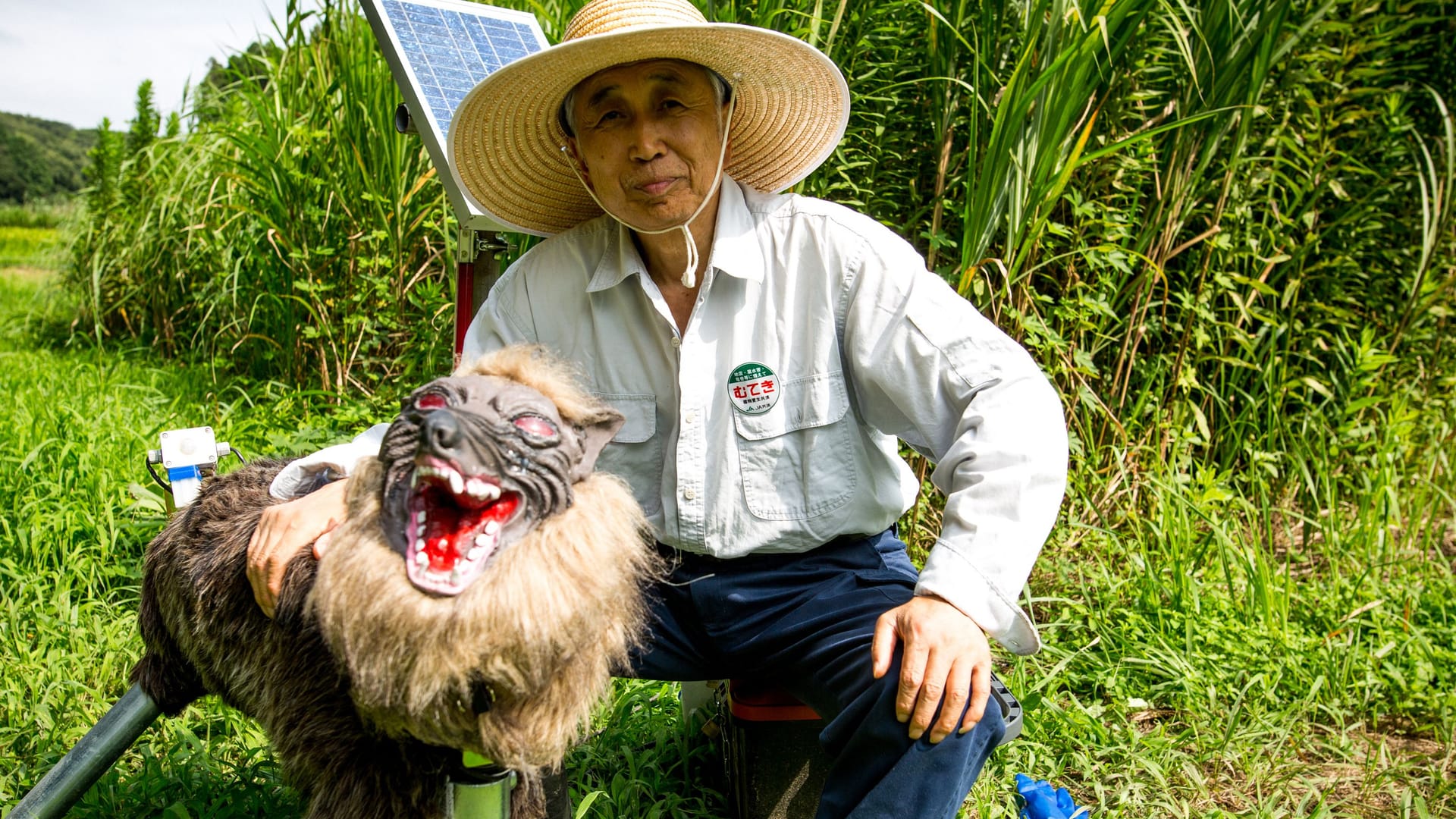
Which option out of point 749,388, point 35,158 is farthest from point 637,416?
point 35,158

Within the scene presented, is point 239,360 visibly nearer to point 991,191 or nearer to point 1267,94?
point 991,191

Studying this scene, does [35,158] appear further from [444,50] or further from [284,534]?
[284,534]

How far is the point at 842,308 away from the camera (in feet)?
6.70

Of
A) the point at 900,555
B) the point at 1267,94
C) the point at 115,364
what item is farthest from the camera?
the point at 115,364

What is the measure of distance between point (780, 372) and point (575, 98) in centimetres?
74

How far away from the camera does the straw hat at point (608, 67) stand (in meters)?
1.94

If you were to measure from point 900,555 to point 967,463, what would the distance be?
20.9 inches

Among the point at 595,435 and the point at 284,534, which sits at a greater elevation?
the point at 595,435

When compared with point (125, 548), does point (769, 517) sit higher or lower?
higher

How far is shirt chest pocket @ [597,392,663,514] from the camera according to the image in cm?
212

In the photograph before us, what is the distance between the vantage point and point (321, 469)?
71.2 inches

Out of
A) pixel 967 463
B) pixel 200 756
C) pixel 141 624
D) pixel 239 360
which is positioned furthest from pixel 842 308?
pixel 239 360

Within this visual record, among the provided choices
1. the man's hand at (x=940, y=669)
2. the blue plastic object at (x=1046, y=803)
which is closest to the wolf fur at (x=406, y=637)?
the man's hand at (x=940, y=669)

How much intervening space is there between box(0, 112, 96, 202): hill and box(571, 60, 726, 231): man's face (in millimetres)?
55315
